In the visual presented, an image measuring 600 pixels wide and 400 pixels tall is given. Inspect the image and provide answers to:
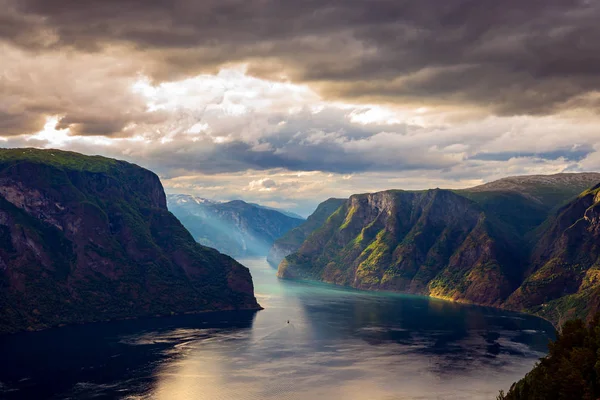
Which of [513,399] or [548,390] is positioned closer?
[548,390]

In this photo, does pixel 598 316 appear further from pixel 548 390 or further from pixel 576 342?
pixel 548 390

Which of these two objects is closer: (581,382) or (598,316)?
(581,382)

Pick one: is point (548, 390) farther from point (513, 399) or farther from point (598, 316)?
point (598, 316)

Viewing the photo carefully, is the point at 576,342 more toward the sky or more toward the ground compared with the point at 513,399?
more toward the sky

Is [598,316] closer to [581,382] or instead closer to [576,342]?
[576,342]

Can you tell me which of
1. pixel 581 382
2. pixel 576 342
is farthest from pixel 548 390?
pixel 576 342
